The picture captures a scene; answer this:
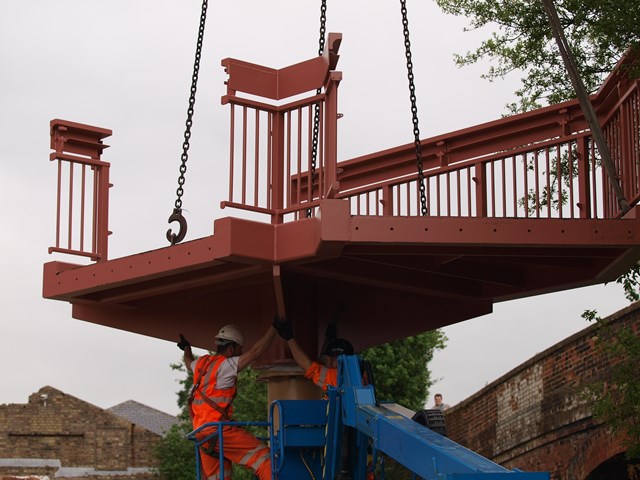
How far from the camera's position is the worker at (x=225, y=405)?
36.6 ft

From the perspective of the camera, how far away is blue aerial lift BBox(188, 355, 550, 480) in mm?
8758

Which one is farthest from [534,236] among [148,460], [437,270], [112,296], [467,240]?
[148,460]

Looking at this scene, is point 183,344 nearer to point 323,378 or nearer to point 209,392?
point 209,392

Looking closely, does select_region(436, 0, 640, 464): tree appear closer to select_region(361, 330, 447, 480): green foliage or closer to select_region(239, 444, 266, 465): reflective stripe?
select_region(239, 444, 266, 465): reflective stripe

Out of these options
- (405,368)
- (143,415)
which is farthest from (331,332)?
(143,415)

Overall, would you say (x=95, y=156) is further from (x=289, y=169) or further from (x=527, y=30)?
(x=527, y=30)

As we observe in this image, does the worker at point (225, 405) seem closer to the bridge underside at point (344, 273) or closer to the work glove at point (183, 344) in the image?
the bridge underside at point (344, 273)

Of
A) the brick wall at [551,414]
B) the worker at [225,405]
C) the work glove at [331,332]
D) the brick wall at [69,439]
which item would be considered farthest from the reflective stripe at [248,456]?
the brick wall at [69,439]

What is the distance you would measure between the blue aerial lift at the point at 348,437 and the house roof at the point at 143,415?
55.5m

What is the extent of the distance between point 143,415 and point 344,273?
59.5 meters

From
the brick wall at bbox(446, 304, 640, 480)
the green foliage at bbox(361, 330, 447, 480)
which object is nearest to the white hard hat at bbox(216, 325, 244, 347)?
the brick wall at bbox(446, 304, 640, 480)

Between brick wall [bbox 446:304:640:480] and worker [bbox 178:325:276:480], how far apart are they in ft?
27.1

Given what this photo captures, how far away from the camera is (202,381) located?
11289 millimetres

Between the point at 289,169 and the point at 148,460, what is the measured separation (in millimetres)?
41237
